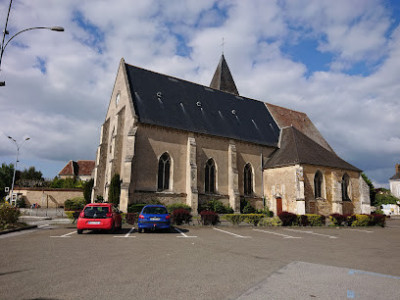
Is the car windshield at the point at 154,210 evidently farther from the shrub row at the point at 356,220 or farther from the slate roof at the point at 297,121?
the slate roof at the point at 297,121

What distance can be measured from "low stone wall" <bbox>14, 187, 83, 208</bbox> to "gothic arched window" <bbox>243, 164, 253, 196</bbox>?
19948mm

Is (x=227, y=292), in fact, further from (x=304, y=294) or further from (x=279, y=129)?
(x=279, y=129)

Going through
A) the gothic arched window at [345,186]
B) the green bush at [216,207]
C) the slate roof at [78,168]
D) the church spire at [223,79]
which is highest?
the church spire at [223,79]

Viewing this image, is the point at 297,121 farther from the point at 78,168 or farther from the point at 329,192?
the point at 78,168

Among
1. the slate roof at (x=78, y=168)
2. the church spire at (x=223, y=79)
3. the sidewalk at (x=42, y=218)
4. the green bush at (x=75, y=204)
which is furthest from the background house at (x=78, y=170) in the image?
the church spire at (x=223, y=79)

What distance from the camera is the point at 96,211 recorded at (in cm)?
1235

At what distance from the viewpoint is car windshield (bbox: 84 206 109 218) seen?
12.2 meters

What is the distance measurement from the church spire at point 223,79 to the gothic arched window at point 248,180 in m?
12.3

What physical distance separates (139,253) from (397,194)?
Result: 8654 cm

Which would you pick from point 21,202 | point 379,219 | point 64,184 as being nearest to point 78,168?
point 64,184

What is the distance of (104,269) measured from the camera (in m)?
5.67

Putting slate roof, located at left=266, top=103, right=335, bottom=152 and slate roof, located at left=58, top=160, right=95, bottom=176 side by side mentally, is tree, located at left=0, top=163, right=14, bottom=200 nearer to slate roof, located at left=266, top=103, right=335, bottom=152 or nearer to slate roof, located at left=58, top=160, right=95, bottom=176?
slate roof, located at left=58, top=160, right=95, bottom=176

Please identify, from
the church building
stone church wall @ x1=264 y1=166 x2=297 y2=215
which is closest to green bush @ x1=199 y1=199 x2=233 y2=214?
the church building

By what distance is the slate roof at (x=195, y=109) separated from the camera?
24.6 m
